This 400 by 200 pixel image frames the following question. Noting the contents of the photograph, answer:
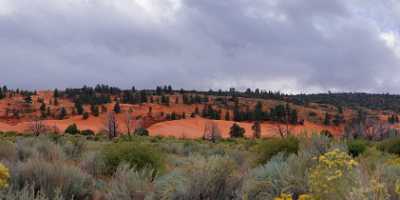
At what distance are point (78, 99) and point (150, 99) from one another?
1936 cm

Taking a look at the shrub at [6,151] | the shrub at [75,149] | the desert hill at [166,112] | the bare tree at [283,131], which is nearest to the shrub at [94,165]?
the shrub at [6,151]

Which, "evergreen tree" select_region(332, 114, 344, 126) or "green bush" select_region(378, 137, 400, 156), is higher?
"green bush" select_region(378, 137, 400, 156)

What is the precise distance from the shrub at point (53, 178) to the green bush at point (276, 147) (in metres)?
6.92

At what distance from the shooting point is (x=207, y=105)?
400 feet

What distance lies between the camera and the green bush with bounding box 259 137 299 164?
14055mm

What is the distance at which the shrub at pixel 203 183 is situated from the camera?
22.7 ft

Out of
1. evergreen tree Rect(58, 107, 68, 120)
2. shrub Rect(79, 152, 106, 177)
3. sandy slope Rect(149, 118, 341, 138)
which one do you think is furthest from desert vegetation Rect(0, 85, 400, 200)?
evergreen tree Rect(58, 107, 68, 120)

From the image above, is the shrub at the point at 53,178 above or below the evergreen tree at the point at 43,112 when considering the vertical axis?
above

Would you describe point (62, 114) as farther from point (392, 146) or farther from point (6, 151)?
point (6, 151)

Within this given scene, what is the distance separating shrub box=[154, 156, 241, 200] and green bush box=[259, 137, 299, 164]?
6778mm

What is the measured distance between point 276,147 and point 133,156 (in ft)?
15.3

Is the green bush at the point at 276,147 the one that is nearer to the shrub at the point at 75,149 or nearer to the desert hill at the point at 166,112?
the shrub at the point at 75,149

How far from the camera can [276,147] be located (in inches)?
562

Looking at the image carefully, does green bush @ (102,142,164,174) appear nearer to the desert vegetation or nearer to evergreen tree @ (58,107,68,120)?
the desert vegetation
